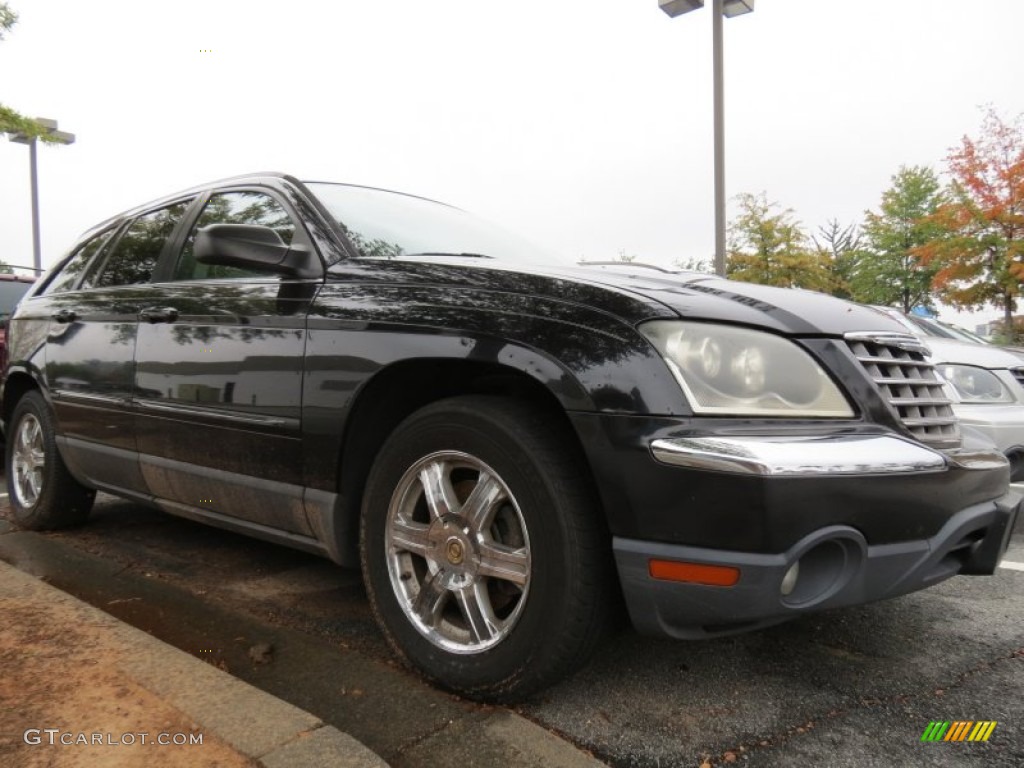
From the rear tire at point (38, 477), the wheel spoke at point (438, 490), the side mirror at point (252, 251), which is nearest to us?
the wheel spoke at point (438, 490)

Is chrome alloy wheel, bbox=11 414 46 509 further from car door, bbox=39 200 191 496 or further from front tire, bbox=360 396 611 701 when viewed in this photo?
front tire, bbox=360 396 611 701

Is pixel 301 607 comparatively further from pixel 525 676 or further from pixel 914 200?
pixel 914 200

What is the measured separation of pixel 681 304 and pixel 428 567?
Result: 1060 millimetres

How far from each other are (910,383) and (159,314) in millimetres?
2828

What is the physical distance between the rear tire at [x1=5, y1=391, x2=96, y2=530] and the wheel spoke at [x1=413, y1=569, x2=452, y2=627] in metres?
2.68

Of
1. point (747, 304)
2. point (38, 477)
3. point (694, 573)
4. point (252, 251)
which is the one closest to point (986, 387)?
point (747, 304)

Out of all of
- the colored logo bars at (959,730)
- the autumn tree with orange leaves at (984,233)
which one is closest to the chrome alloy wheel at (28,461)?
the colored logo bars at (959,730)

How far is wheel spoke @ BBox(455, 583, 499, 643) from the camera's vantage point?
216cm

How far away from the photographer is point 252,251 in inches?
104

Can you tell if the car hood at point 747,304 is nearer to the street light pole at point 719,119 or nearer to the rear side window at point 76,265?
the rear side window at point 76,265

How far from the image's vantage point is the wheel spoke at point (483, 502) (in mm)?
2131

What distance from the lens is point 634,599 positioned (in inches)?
74.4

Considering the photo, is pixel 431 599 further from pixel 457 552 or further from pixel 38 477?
pixel 38 477

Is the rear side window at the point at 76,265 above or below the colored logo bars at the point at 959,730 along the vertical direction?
above
